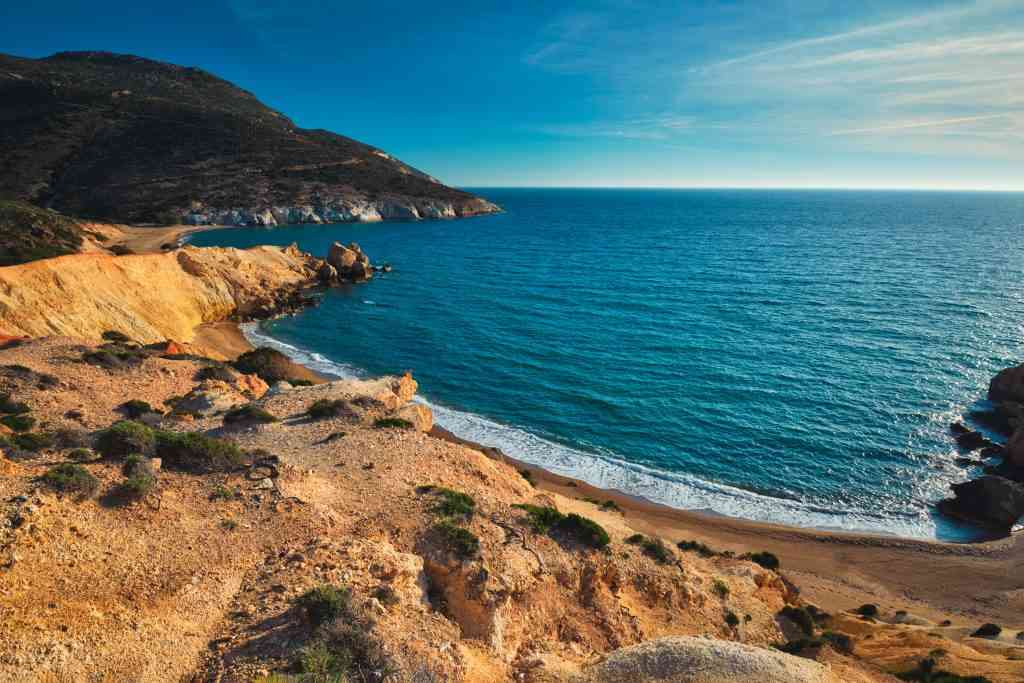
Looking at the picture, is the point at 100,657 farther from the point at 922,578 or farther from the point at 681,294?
the point at 681,294

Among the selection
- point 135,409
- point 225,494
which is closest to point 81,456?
point 225,494

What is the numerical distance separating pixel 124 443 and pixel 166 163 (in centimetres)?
14615

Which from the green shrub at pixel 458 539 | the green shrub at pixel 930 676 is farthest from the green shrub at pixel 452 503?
the green shrub at pixel 930 676

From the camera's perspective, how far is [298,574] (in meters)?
12.0

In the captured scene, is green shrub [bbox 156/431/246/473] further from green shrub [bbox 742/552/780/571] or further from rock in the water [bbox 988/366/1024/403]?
rock in the water [bbox 988/366/1024/403]

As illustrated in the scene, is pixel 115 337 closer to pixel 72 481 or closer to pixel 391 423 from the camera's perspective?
pixel 391 423

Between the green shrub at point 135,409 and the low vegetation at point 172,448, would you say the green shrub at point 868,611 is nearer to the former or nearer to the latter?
the low vegetation at point 172,448

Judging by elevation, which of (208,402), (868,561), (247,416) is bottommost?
(868,561)

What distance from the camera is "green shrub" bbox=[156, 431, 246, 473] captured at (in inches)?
609

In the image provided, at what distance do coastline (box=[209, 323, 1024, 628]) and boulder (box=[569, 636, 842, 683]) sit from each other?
31.0 ft

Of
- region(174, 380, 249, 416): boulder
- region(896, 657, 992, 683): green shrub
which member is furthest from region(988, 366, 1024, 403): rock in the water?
region(174, 380, 249, 416): boulder

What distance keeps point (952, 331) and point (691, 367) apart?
1068 inches

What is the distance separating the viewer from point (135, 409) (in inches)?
848

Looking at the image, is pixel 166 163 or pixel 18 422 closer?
pixel 18 422
